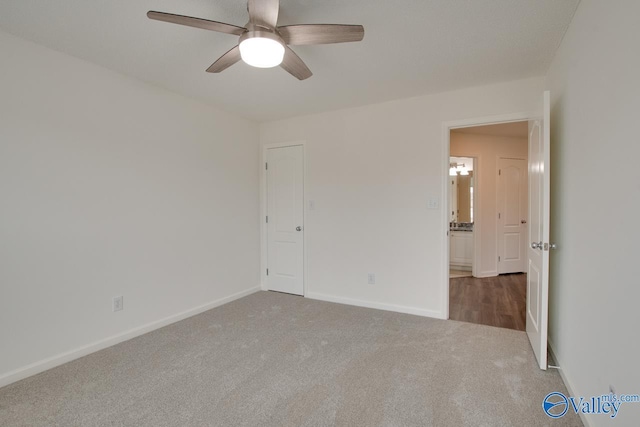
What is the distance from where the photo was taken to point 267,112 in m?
3.85

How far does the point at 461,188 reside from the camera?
6762 mm

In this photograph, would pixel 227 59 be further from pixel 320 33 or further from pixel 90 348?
pixel 90 348

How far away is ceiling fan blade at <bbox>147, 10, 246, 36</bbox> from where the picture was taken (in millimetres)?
1481

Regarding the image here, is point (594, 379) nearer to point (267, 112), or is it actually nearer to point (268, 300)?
point (268, 300)

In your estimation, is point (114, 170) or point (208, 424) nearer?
point (208, 424)

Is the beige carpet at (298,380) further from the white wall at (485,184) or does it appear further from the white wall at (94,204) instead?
the white wall at (485,184)

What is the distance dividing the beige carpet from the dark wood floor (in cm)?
28

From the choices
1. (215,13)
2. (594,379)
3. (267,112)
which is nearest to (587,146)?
(594,379)

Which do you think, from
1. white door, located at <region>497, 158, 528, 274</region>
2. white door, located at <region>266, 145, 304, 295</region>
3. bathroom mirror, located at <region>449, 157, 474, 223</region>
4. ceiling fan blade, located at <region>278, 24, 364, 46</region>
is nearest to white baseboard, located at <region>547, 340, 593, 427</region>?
ceiling fan blade, located at <region>278, 24, 364, 46</region>

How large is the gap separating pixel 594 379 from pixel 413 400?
3.08 ft

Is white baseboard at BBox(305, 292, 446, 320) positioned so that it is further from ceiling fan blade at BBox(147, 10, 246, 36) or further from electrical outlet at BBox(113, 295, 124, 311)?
ceiling fan blade at BBox(147, 10, 246, 36)

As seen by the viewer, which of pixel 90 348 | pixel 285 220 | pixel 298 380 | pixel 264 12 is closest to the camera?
pixel 264 12

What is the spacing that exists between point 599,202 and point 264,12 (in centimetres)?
194

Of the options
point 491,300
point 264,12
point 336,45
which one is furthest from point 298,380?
point 491,300
